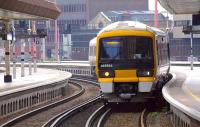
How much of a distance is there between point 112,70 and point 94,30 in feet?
195

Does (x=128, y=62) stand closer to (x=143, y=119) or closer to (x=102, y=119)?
(x=143, y=119)

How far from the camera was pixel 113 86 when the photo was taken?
1878 centimetres

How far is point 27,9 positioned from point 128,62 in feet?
27.4

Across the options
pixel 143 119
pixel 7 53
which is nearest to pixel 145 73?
pixel 143 119

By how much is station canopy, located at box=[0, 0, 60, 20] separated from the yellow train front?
4504 mm

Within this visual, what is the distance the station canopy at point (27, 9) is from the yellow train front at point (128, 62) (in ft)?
14.8

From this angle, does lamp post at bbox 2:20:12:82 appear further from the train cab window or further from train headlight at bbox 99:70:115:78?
train headlight at bbox 99:70:115:78

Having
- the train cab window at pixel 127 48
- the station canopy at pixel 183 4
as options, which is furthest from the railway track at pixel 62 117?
the station canopy at pixel 183 4

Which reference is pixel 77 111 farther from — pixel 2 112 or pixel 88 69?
pixel 88 69

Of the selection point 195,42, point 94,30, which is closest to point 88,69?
point 195,42

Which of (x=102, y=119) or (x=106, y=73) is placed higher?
(x=106, y=73)

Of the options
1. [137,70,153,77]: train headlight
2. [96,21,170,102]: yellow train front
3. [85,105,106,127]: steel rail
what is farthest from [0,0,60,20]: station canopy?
[137,70,153,77]: train headlight

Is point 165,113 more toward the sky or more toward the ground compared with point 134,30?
more toward the ground

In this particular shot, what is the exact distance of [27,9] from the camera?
25.3 metres
